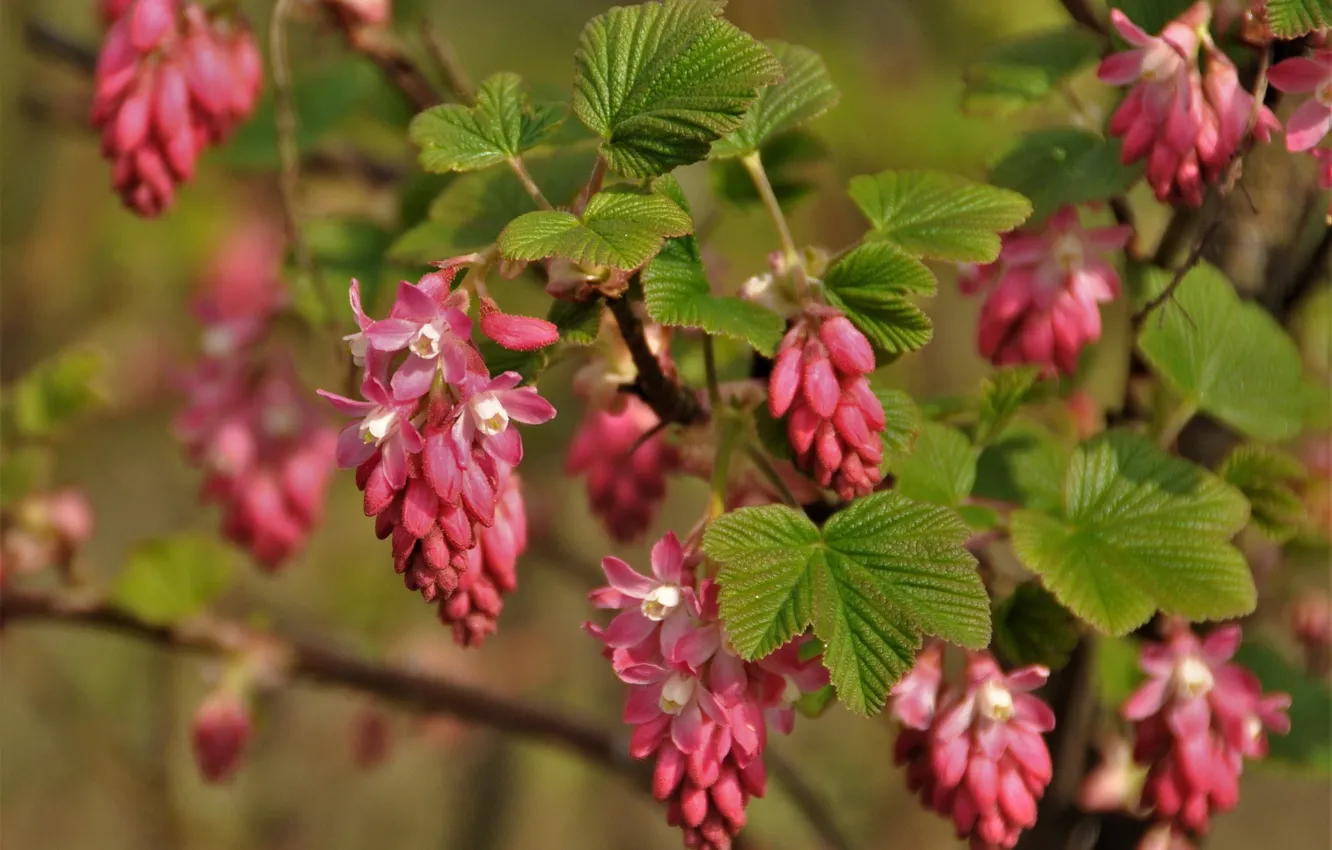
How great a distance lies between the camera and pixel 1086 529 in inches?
38.5

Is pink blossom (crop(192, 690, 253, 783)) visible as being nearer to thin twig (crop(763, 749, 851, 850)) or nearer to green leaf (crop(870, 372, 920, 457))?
thin twig (crop(763, 749, 851, 850))

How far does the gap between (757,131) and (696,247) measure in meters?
0.18

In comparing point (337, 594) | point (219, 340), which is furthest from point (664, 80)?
point (337, 594)

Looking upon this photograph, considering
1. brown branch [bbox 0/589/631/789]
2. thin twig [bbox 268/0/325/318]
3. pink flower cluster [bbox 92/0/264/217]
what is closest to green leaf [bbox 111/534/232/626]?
brown branch [bbox 0/589/631/789]

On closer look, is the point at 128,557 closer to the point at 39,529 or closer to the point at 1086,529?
the point at 39,529

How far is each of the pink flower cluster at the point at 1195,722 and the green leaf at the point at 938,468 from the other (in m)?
0.21

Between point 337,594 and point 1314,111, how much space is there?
351cm

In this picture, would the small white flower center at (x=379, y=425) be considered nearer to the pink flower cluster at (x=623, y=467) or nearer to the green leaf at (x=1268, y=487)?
the pink flower cluster at (x=623, y=467)

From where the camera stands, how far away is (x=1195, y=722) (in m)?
0.99

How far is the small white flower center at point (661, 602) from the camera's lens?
33.1 inches

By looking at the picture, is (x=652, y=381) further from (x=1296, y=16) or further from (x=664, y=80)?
(x=1296, y=16)

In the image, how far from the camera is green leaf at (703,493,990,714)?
803mm

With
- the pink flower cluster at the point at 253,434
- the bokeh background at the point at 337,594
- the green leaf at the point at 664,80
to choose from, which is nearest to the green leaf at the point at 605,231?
the green leaf at the point at 664,80

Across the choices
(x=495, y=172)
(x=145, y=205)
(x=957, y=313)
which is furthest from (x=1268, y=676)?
(x=957, y=313)
